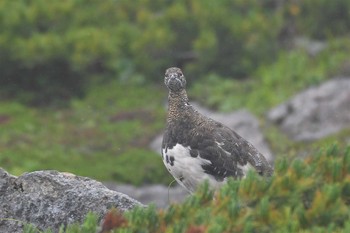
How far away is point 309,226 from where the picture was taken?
6.80 m

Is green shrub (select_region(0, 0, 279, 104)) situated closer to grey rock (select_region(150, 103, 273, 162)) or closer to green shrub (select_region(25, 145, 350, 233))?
grey rock (select_region(150, 103, 273, 162))

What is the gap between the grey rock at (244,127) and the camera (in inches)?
912

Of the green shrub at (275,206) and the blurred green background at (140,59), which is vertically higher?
the blurred green background at (140,59)

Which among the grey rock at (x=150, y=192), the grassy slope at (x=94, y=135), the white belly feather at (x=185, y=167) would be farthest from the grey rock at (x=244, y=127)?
the white belly feather at (x=185, y=167)

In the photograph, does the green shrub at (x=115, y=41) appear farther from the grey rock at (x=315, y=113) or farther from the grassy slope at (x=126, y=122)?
the grey rock at (x=315, y=113)

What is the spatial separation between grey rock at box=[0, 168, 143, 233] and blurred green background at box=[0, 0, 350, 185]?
50.5ft

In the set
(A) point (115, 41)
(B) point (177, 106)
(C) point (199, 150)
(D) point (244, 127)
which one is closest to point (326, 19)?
(A) point (115, 41)

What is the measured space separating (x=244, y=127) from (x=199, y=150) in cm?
1387

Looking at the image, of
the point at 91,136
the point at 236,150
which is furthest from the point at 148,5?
the point at 236,150

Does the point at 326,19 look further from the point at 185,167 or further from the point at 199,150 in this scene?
the point at 185,167

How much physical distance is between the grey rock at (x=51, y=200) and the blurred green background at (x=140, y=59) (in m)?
15.4

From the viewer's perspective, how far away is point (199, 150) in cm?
1035

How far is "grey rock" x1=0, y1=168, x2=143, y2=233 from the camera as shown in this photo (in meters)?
8.75

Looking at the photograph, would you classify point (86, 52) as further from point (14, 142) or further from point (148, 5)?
Answer: point (14, 142)
